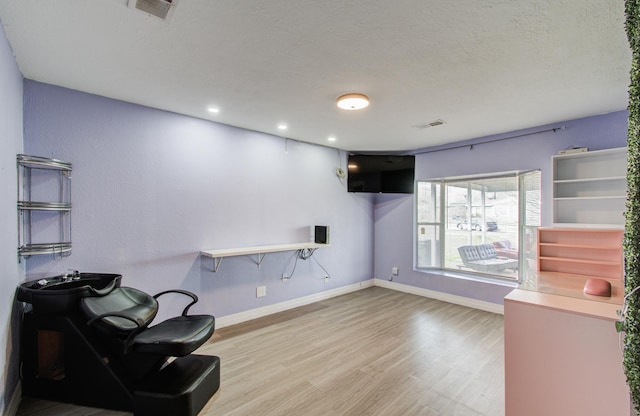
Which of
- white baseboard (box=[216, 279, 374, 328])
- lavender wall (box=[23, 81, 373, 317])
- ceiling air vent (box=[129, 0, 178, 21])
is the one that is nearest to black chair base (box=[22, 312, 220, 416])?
lavender wall (box=[23, 81, 373, 317])

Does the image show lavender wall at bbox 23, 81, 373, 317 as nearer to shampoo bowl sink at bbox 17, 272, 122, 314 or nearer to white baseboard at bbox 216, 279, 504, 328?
white baseboard at bbox 216, 279, 504, 328

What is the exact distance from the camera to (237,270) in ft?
12.1

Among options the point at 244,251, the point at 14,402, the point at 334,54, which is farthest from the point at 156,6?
the point at 14,402

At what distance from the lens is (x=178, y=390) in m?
1.98

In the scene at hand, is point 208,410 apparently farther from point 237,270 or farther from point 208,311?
point 237,270

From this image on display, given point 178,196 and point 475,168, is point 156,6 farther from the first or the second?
point 475,168

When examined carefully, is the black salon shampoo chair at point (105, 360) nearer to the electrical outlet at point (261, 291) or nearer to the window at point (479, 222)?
the electrical outlet at point (261, 291)

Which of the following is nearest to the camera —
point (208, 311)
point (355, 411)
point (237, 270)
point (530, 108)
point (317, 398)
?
point (355, 411)

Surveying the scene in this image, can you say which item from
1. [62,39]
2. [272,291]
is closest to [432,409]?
[272,291]

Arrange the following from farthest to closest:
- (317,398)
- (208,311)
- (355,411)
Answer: (208,311), (317,398), (355,411)

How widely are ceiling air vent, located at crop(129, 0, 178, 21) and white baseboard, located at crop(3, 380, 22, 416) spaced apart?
8.73 ft

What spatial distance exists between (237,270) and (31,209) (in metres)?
2.04

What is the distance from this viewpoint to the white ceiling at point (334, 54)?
1633mm

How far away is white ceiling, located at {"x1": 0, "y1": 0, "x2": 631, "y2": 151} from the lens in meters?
1.63
